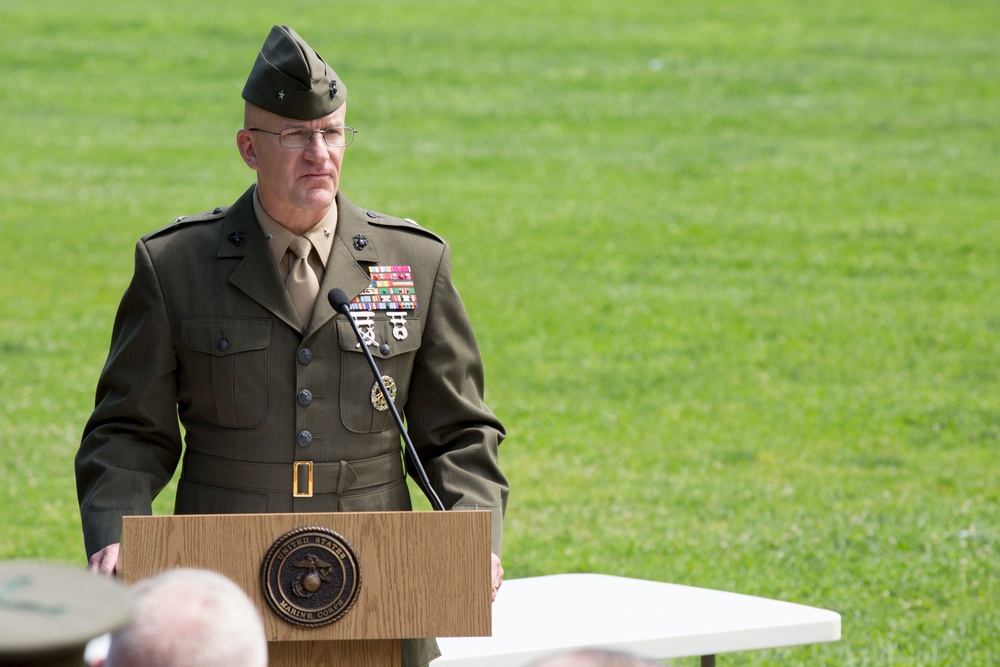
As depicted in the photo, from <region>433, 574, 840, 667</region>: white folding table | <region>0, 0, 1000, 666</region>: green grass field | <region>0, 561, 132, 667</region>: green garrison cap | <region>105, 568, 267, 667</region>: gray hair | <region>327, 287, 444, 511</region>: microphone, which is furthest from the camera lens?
<region>0, 0, 1000, 666</region>: green grass field

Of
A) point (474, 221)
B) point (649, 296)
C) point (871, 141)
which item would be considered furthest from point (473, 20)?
point (649, 296)

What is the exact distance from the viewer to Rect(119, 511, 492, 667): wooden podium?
3.08 metres

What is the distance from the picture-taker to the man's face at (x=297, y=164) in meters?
3.66

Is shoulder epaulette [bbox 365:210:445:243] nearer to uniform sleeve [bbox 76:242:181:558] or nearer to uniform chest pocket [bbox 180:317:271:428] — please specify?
uniform chest pocket [bbox 180:317:271:428]

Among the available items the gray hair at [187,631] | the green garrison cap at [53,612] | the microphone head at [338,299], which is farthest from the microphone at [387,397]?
the green garrison cap at [53,612]

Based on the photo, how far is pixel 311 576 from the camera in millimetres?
3070

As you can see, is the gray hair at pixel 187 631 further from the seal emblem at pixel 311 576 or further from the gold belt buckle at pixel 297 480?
the gold belt buckle at pixel 297 480

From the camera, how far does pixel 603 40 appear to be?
2369 centimetres

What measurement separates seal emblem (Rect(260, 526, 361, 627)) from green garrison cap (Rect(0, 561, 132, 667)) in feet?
4.13

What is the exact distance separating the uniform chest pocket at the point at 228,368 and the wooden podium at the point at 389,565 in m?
0.64

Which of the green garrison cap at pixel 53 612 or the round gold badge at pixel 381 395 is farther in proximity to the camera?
the round gold badge at pixel 381 395

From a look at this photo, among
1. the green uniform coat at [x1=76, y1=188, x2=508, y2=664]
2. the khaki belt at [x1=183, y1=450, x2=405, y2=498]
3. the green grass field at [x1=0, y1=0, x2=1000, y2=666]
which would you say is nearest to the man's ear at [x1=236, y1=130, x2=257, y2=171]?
the green uniform coat at [x1=76, y1=188, x2=508, y2=664]

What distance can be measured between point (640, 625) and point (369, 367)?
174 centimetres

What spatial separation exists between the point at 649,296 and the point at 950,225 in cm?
367
